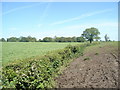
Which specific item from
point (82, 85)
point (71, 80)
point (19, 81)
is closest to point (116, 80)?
point (82, 85)

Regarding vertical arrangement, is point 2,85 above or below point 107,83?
above

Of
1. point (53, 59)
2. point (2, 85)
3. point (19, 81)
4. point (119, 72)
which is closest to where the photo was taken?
point (2, 85)

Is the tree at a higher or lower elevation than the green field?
higher

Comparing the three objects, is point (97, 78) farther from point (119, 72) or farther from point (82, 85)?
point (119, 72)

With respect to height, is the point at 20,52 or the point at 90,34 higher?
the point at 90,34

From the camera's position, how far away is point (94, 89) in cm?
390

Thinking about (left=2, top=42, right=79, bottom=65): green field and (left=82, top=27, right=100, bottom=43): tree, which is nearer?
(left=2, top=42, right=79, bottom=65): green field

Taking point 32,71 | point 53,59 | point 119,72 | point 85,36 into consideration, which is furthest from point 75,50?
point 85,36

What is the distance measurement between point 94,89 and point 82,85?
0.50m

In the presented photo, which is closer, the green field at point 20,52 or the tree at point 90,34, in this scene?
the green field at point 20,52

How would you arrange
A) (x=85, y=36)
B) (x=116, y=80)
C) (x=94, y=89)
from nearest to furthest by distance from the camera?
(x=94, y=89) → (x=116, y=80) → (x=85, y=36)

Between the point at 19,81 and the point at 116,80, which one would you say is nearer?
the point at 19,81

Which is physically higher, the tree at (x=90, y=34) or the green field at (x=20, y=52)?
the tree at (x=90, y=34)

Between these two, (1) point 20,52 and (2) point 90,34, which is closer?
(1) point 20,52
